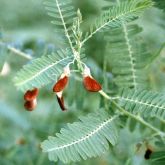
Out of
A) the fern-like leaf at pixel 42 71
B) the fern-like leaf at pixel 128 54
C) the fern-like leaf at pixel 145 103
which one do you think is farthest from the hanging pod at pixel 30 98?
the fern-like leaf at pixel 128 54

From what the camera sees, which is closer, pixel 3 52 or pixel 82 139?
pixel 82 139

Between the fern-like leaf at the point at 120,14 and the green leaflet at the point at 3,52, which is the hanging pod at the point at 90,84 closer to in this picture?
the fern-like leaf at the point at 120,14

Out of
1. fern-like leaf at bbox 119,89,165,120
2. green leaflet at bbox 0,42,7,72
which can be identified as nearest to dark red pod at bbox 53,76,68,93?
fern-like leaf at bbox 119,89,165,120

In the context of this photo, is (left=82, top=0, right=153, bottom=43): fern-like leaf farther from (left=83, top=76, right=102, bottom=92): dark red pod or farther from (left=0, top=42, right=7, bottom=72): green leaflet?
(left=0, top=42, right=7, bottom=72): green leaflet

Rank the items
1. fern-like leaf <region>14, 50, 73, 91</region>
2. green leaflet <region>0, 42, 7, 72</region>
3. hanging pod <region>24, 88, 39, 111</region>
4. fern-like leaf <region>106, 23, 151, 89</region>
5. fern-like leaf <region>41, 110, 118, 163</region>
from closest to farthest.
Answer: fern-like leaf <region>14, 50, 73, 91</region>
fern-like leaf <region>41, 110, 118, 163</region>
hanging pod <region>24, 88, 39, 111</region>
fern-like leaf <region>106, 23, 151, 89</region>
green leaflet <region>0, 42, 7, 72</region>

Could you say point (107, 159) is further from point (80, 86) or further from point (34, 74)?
point (34, 74)

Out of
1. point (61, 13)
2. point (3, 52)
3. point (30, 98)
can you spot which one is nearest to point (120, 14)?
point (61, 13)

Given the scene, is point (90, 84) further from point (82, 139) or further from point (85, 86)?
point (82, 139)
